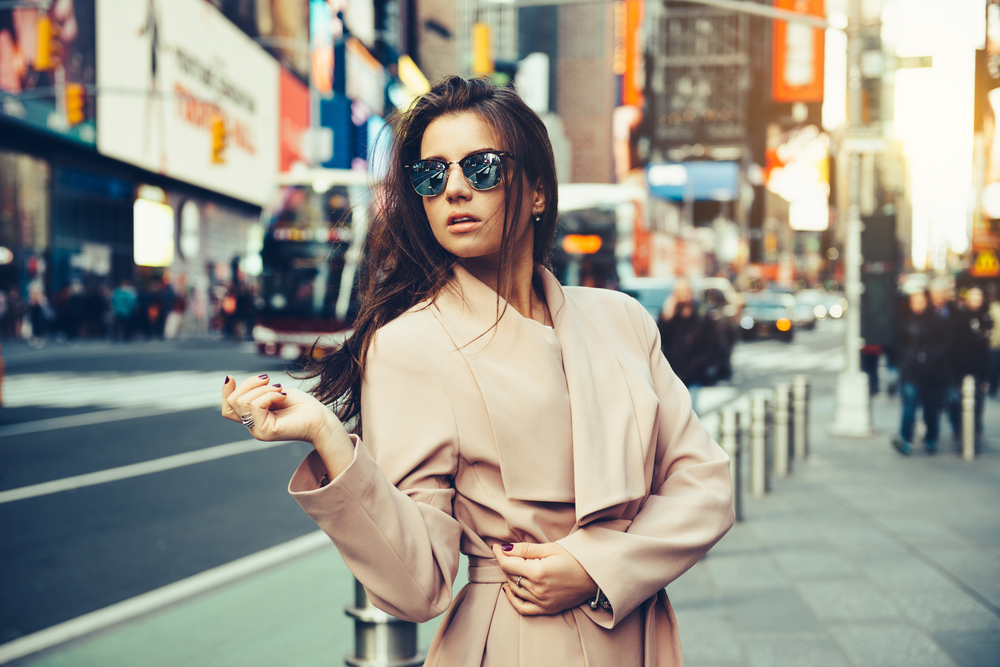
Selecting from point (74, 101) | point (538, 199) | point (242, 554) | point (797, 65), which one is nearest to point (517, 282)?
point (538, 199)

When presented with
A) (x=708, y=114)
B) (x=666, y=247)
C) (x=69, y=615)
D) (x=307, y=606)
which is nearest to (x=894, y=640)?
(x=307, y=606)

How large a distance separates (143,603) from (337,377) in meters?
3.73

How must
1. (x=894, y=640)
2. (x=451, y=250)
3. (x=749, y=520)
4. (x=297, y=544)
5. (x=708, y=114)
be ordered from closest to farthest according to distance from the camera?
(x=451, y=250) → (x=894, y=640) → (x=297, y=544) → (x=749, y=520) → (x=708, y=114)

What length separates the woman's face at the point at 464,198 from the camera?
64.8 inches

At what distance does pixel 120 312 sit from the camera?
26125mm

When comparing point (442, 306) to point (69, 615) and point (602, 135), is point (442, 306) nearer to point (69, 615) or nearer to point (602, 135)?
point (69, 615)

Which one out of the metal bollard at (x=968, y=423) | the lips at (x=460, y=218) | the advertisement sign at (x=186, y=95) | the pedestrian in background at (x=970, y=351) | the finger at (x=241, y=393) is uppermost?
the advertisement sign at (x=186, y=95)

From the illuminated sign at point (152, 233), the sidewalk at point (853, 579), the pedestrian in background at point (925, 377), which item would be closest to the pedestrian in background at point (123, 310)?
the illuminated sign at point (152, 233)

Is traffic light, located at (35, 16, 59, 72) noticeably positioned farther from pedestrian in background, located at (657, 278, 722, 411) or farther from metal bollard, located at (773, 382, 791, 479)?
metal bollard, located at (773, 382, 791, 479)

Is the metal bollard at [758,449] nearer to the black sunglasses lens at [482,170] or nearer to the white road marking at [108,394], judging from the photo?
the white road marking at [108,394]

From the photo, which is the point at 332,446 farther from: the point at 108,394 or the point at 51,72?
the point at 51,72

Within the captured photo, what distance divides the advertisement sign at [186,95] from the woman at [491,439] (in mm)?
21217

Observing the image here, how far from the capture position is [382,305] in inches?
66.6

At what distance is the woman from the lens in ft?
4.75
